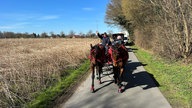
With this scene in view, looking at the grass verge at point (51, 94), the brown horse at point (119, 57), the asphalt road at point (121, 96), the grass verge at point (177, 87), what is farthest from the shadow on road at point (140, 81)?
the grass verge at point (51, 94)

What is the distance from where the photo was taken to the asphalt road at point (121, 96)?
26.1 feet

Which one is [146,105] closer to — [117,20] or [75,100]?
[75,100]

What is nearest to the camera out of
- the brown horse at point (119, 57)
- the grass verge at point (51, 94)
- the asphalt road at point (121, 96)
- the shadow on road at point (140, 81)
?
the asphalt road at point (121, 96)

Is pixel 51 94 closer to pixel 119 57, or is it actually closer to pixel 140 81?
pixel 119 57

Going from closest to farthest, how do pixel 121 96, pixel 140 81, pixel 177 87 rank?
pixel 121 96
pixel 177 87
pixel 140 81

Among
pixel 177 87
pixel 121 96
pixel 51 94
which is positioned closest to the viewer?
pixel 121 96

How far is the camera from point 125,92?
9.67 meters

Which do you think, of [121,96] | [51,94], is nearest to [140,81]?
[121,96]

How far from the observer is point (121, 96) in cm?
907

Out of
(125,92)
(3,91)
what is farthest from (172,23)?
(3,91)

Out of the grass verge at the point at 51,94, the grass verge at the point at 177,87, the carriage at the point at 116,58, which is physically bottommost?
the grass verge at the point at 51,94

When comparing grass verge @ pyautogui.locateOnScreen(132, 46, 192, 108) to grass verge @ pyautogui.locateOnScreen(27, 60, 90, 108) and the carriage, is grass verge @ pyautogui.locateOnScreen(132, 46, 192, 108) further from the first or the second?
grass verge @ pyautogui.locateOnScreen(27, 60, 90, 108)

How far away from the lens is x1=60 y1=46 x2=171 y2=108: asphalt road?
796 cm

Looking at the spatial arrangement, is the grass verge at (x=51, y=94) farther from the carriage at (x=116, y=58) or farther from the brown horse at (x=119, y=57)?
the brown horse at (x=119, y=57)
